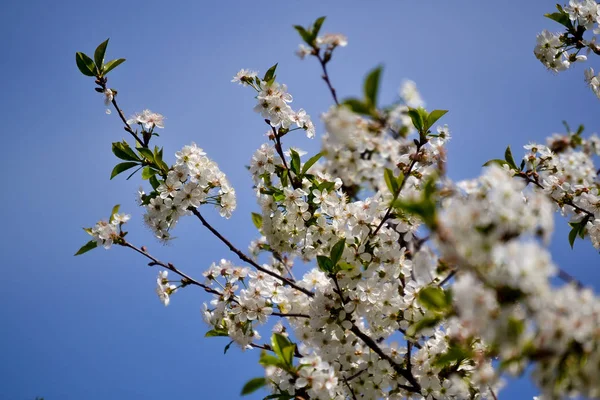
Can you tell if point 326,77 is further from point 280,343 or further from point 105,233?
point 105,233

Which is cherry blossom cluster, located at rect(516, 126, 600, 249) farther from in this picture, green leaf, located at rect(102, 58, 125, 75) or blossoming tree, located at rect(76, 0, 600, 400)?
green leaf, located at rect(102, 58, 125, 75)

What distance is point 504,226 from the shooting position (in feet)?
4.56

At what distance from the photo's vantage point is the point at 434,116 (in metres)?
3.13

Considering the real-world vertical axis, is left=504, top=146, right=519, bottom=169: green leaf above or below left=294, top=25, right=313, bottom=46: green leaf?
above

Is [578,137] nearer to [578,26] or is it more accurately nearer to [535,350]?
[535,350]

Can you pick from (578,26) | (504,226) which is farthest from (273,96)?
(578,26)

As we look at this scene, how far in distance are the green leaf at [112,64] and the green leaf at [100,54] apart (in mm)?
40

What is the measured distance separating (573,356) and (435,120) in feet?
6.87

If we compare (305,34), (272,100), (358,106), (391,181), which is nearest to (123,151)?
(272,100)

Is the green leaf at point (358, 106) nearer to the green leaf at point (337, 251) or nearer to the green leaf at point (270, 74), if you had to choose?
the green leaf at point (337, 251)

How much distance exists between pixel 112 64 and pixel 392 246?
2814 mm

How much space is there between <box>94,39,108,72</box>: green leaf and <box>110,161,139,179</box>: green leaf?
2.80ft

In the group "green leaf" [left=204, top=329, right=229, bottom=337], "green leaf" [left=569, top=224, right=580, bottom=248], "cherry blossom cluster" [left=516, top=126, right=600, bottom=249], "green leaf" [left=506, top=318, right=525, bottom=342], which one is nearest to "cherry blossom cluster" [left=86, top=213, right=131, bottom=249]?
"green leaf" [left=204, top=329, right=229, bottom=337]

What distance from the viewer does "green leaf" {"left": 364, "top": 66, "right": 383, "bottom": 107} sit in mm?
1641
